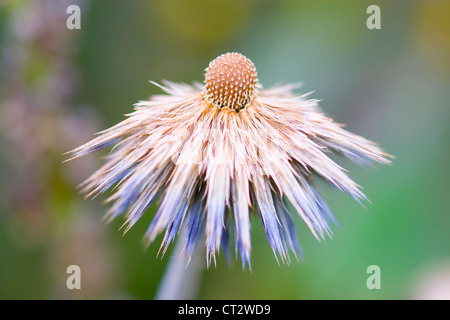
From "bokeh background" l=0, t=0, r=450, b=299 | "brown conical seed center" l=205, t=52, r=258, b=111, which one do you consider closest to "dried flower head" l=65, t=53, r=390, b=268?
"brown conical seed center" l=205, t=52, r=258, b=111

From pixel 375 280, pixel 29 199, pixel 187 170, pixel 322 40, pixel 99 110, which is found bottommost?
pixel 375 280

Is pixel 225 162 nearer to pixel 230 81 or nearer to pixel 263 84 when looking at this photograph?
pixel 230 81

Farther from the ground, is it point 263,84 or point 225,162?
point 263,84

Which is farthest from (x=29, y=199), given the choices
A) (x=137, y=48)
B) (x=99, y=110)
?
(x=137, y=48)

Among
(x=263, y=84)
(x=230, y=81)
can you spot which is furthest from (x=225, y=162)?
(x=263, y=84)

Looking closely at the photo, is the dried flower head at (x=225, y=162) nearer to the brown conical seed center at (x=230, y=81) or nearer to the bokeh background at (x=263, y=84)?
the brown conical seed center at (x=230, y=81)

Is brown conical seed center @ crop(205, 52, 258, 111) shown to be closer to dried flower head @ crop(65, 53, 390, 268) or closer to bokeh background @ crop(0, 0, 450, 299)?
dried flower head @ crop(65, 53, 390, 268)

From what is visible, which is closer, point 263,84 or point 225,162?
point 225,162

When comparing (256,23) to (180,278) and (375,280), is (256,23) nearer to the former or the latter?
(375,280)
